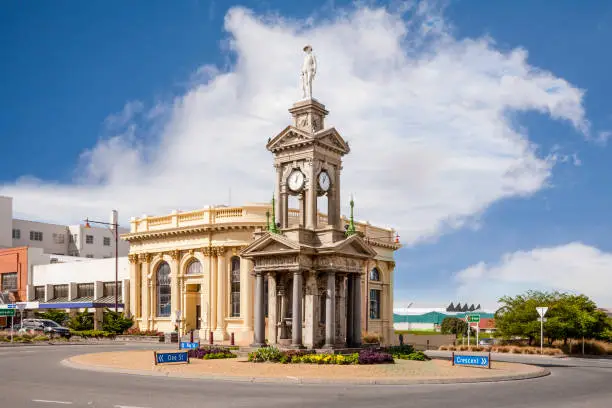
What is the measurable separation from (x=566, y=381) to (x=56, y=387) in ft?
57.0

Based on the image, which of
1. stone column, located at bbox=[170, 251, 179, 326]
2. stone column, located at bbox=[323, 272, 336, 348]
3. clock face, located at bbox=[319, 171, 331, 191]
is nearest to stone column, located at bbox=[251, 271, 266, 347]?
stone column, located at bbox=[323, 272, 336, 348]

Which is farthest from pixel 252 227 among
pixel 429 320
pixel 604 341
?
pixel 429 320


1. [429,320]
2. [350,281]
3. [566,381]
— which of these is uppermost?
[350,281]

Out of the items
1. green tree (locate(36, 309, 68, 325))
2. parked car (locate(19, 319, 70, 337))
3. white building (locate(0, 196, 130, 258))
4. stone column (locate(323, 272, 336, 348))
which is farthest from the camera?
white building (locate(0, 196, 130, 258))

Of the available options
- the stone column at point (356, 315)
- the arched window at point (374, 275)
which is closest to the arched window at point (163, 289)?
the arched window at point (374, 275)

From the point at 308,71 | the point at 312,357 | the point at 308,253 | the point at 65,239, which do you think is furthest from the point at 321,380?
the point at 65,239

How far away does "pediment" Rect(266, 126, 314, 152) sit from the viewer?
33.4 metres

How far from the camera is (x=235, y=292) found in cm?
5759

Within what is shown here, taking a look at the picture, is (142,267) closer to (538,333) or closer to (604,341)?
(538,333)

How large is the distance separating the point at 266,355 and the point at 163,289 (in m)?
35.0

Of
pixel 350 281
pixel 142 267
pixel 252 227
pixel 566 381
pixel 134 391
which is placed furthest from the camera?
Result: pixel 142 267

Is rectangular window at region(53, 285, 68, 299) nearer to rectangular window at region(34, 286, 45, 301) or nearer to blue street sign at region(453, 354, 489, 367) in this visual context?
rectangular window at region(34, 286, 45, 301)

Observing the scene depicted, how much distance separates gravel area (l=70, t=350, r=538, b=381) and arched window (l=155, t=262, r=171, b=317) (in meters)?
31.6

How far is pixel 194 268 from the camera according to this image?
198 ft
